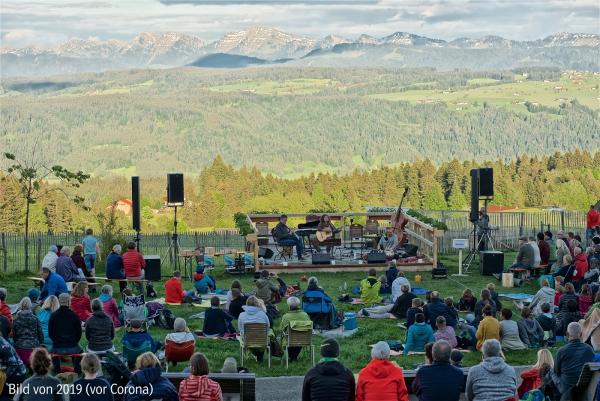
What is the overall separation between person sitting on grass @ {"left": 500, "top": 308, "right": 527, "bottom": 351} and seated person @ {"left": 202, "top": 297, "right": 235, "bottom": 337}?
12.0 feet

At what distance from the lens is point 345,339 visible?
50.3 feet

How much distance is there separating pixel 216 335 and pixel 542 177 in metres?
71.8

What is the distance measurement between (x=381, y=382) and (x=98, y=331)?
4251 mm

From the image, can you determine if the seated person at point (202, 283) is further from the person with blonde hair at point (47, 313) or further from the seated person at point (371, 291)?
the person with blonde hair at point (47, 313)

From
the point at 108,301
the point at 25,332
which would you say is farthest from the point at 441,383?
the point at 108,301

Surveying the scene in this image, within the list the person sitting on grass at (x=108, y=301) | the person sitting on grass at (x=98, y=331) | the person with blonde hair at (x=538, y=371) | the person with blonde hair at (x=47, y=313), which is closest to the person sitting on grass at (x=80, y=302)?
the person sitting on grass at (x=108, y=301)

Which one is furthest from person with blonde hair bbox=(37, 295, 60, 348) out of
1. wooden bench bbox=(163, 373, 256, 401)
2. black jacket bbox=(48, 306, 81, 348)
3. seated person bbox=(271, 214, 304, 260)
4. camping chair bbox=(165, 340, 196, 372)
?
seated person bbox=(271, 214, 304, 260)

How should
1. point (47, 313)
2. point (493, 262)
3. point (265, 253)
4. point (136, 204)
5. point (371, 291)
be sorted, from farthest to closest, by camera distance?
point (265, 253), point (136, 204), point (493, 262), point (371, 291), point (47, 313)

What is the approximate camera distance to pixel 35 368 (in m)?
9.15

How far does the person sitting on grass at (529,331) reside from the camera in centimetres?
1424

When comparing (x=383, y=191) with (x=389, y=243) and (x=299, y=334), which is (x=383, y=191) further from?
(x=299, y=334)

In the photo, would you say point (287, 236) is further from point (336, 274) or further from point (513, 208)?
point (513, 208)

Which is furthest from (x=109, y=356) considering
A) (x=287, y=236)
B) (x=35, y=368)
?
(x=287, y=236)

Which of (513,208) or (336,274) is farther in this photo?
(513,208)
